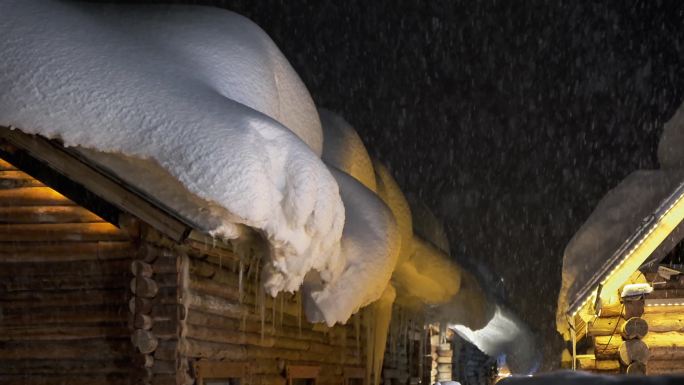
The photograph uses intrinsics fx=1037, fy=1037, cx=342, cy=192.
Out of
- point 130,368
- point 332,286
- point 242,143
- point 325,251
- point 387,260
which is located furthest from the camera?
point 387,260

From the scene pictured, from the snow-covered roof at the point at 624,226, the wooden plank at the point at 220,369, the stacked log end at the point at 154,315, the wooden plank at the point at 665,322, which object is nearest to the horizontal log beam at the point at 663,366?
the wooden plank at the point at 665,322

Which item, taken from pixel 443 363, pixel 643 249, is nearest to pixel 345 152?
pixel 643 249

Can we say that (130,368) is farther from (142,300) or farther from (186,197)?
(186,197)

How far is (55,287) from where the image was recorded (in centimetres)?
921

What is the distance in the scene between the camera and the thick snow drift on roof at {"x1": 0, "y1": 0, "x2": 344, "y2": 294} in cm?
812

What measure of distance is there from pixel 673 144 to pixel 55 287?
28.7 feet

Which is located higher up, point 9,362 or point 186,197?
point 186,197

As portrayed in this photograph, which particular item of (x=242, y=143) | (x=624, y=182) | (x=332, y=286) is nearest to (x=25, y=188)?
(x=242, y=143)

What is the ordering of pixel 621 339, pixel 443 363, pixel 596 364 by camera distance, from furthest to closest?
pixel 443 363
pixel 596 364
pixel 621 339

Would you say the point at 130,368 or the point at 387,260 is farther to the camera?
the point at 387,260

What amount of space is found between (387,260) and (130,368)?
3.74 m

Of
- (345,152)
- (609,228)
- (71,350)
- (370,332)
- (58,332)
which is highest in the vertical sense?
A: (345,152)

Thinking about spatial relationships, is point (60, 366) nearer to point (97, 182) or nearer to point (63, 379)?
point (63, 379)

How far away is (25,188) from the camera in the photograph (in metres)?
9.20
